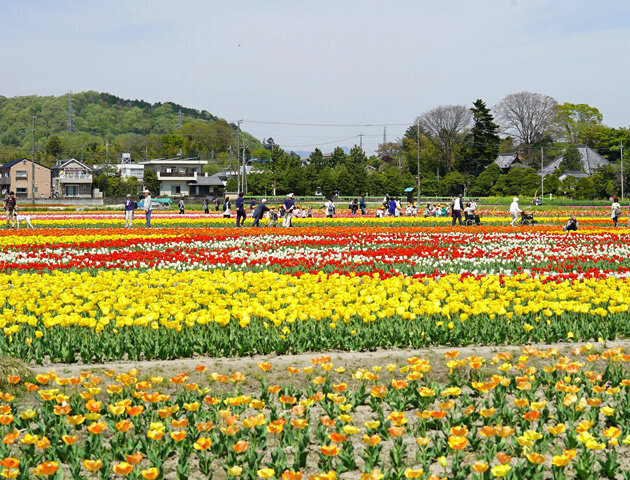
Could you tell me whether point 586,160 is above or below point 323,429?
above

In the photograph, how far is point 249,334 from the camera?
6.64 metres

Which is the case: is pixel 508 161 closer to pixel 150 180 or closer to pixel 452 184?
pixel 452 184

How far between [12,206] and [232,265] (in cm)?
1715

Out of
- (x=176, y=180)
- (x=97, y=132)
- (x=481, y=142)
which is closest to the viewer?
(x=481, y=142)

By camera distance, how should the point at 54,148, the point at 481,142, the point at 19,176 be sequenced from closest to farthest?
the point at 481,142
the point at 19,176
the point at 54,148

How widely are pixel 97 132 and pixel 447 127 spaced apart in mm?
86196

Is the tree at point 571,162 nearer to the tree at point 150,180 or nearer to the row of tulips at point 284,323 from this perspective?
the tree at point 150,180

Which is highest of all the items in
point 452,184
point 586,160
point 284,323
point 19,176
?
point 586,160

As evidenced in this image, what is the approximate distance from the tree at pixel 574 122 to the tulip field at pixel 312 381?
92451 millimetres

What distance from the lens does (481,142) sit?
8738 cm

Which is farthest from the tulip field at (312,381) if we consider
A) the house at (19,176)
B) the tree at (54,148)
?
the tree at (54,148)

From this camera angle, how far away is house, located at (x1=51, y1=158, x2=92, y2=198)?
94.6 metres

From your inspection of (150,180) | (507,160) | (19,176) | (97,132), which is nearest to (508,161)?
(507,160)

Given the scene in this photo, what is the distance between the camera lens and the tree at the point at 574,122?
96500 millimetres
